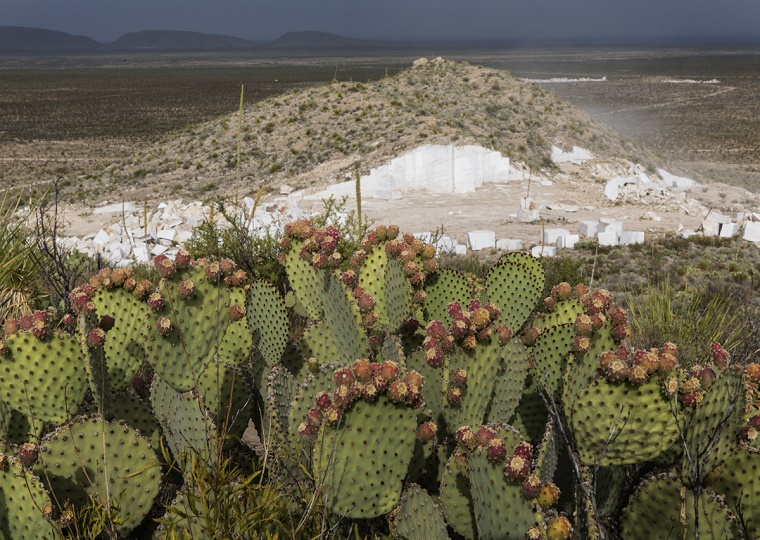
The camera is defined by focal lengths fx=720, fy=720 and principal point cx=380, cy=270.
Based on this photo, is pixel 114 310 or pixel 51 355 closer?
pixel 51 355

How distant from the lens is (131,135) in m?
43.5

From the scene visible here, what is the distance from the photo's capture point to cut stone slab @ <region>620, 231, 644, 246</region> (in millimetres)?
14578

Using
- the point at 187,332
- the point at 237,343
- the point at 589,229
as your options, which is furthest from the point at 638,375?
the point at 589,229

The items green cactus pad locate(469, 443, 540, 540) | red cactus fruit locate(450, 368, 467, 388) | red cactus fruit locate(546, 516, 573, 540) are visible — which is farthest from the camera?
red cactus fruit locate(450, 368, 467, 388)

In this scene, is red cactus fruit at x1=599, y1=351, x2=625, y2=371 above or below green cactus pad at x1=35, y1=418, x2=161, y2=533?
above

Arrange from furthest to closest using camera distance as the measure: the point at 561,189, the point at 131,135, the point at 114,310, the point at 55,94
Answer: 1. the point at 55,94
2. the point at 131,135
3. the point at 561,189
4. the point at 114,310

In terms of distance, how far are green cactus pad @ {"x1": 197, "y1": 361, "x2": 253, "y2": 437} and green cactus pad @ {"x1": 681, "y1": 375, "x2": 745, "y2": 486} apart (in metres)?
1.76

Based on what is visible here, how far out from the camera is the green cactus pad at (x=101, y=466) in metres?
2.59

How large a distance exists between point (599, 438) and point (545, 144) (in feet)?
73.3

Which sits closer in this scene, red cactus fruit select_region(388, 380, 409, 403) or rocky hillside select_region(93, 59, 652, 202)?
red cactus fruit select_region(388, 380, 409, 403)

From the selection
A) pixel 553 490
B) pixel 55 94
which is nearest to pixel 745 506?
pixel 553 490

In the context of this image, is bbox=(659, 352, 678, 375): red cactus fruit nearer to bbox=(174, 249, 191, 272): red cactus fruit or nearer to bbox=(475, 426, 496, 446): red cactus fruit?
bbox=(475, 426, 496, 446): red cactus fruit

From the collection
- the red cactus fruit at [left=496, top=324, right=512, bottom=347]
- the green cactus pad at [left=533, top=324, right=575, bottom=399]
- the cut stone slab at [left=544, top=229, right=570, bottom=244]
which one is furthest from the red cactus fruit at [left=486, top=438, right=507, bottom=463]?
the cut stone slab at [left=544, top=229, right=570, bottom=244]

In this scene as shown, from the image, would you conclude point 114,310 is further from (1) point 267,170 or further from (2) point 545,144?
(2) point 545,144
